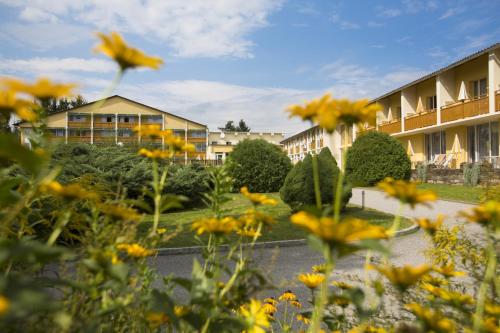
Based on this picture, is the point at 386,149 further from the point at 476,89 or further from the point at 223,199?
the point at 223,199

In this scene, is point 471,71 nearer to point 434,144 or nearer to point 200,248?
point 434,144

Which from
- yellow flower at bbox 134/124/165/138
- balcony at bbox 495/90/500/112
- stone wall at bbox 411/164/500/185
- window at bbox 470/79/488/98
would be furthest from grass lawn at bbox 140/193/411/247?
window at bbox 470/79/488/98

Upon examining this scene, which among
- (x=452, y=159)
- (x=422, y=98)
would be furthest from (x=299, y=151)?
(x=452, y=159)

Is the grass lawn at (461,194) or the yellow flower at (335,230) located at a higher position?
the yellow flower at (335,230)

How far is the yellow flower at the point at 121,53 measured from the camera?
968 mm

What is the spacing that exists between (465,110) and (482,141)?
6.56 feet

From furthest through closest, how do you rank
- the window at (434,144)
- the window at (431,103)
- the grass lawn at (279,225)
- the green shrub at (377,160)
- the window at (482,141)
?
the window at (431,103) → the window at (434,144) → the green shrub at (377,160) → the window at (482,141) → the grass lawn at (279,225)

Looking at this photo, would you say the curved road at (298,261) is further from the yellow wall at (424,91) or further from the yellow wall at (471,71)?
the yellow wall at (424,91)

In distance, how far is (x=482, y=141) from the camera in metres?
18.7

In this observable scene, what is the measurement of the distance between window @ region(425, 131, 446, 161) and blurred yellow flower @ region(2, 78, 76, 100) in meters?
23.8

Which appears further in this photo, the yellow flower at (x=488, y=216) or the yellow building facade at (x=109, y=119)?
the yellow building facade at (x=109, y=119)

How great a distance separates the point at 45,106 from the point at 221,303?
2.54ft

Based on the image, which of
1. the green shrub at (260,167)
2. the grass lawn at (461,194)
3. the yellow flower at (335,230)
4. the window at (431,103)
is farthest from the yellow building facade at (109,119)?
the yellow flower at (335,230)

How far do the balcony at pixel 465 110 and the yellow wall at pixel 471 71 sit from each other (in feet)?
4.61
